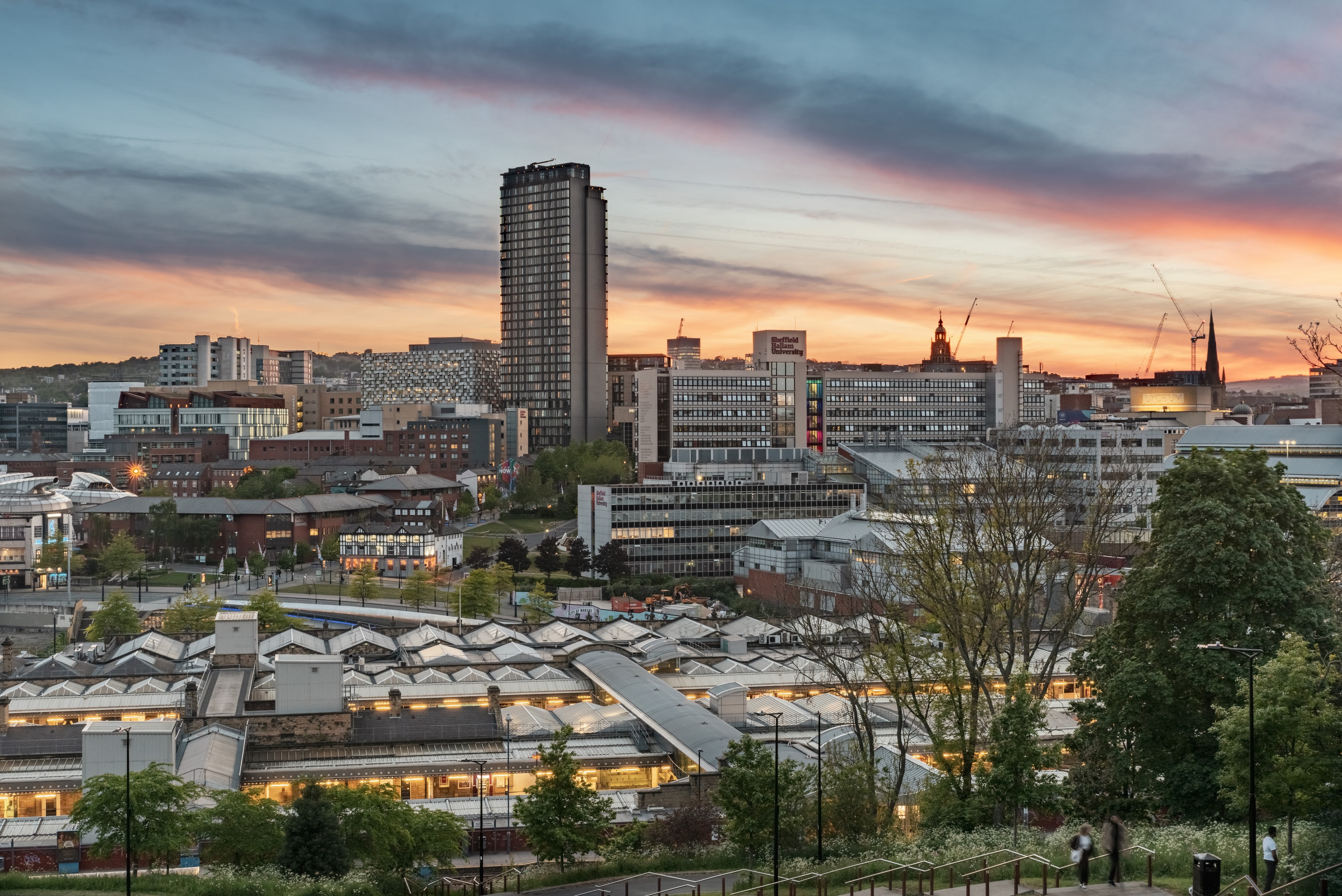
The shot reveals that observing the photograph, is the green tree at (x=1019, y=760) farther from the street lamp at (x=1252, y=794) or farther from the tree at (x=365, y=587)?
the tree at (x=365, y=587)

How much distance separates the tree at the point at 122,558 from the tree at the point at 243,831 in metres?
88.0

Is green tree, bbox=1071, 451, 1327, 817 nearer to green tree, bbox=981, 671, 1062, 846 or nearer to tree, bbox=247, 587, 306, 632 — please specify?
green tree, bbox=981, 671, 1062, 846

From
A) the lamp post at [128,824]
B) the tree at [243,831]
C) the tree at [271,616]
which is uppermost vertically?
the lamp post at [128,824]

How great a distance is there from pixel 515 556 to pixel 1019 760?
8594 cm

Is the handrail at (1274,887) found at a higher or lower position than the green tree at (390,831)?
higher

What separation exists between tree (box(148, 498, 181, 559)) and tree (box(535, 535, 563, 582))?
1633 inches

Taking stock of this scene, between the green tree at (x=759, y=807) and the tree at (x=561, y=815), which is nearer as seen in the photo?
the green tree at (x=759, y=807)

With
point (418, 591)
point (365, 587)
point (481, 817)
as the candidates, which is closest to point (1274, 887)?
point (481, 817)

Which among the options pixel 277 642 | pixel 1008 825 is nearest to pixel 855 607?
pixel 277 642

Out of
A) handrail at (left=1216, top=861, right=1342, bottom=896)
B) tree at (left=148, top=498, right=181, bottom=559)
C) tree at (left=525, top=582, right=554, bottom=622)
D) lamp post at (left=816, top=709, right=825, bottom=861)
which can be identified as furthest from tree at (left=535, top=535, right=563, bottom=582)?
handrail at (left=1216, top=861, right=1342, bottom=896)

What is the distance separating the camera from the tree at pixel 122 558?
113 meters

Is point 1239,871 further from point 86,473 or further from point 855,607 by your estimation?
point 86,473

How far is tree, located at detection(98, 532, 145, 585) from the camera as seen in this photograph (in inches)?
4437

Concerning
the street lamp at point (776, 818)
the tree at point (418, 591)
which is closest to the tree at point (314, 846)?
the street lamp at point (776, 818)
